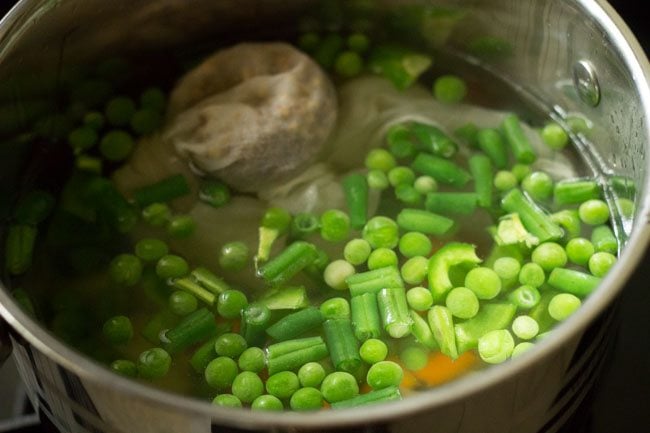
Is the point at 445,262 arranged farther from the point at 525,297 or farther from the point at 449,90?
the point at 449,90

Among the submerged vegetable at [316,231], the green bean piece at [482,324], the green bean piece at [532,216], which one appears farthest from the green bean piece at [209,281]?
the green bean piece at [532,216]

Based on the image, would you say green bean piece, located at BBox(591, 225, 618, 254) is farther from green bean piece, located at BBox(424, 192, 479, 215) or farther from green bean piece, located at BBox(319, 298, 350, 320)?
green bean piece, located at BBox(319, 298, 350, 320)

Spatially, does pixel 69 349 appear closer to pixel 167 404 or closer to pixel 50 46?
pixel 167 404

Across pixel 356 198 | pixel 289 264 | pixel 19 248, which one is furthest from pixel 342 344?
pixel 19 248

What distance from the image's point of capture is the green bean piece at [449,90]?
1.48 m

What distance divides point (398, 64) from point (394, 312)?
0.52 m

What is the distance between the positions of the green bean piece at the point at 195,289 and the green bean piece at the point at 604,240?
556 millimetres

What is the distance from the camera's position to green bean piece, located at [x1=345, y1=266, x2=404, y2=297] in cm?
121

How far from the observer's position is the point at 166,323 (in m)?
1.20

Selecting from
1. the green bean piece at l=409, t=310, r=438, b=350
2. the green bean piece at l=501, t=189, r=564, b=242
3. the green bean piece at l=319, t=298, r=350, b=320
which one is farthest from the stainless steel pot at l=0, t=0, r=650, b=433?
the green bean piece at l=319, t=298, r=350, b=320

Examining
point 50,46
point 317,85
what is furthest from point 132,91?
point 317,85

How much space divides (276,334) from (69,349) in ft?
1.22

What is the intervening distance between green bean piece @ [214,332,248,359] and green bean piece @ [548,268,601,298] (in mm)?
441

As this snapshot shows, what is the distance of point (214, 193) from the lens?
1354 mm
